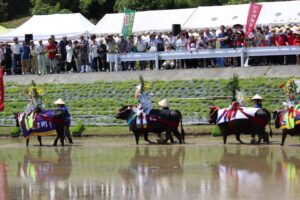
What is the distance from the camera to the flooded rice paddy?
16.9 m

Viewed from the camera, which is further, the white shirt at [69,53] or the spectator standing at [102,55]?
the white shirt at [69,53]

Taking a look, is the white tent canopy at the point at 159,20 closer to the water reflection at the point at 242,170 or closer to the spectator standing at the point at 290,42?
the spectator standing at the point at 290,42

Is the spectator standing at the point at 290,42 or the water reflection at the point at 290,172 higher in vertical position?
the spectator standing at the point at 290,42

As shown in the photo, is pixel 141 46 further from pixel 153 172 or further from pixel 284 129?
pixel 153 172

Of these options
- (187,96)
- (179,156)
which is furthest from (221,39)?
(179,156)

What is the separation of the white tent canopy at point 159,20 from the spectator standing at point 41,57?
6252 millimetres

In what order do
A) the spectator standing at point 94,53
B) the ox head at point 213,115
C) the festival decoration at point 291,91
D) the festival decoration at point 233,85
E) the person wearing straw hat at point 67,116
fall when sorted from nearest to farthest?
the festival decoration at point 291,91 → the ox head at point 213,115 → the person wearing straw hat at point 67,116 → the festival decoration at point 233,85 → the spectator standing at point 94,53

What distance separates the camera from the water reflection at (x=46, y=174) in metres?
17.3

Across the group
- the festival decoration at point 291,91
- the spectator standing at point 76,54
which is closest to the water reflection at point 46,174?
the festival decoration at point 291,91

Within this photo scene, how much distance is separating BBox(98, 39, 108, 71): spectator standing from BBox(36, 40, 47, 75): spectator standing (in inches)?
91.1

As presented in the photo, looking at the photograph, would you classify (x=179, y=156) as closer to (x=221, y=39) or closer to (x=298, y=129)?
(x=298, y=129)

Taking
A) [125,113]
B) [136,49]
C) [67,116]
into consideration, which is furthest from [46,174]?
Answer: [136,49]

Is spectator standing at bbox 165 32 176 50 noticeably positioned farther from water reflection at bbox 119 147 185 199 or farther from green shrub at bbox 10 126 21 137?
water reflection at bbox 119 147 185 199

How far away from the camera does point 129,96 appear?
32.2 metres
